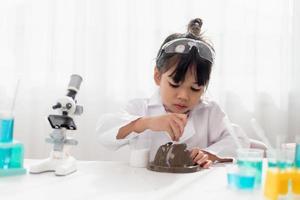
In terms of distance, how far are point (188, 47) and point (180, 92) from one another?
139mm

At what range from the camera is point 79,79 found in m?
1.08

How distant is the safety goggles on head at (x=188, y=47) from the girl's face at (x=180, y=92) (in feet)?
0.17

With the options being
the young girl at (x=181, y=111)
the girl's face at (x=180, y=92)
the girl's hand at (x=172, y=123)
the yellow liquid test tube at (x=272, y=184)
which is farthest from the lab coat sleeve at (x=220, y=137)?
the yellow liquid test tube at (x=272, y=184)

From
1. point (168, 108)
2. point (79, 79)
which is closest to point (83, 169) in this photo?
point (79, 79)

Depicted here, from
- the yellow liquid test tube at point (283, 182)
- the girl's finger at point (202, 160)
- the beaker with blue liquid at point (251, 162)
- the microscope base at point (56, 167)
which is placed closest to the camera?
the yellow liquid test tube at point (283, 182)

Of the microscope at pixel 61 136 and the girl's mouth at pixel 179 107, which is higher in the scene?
the girl's mouth at pixel 179 107

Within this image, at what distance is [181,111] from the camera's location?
132cm

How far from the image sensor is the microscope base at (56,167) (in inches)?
37.9

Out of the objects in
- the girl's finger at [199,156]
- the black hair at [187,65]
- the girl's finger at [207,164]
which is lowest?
the girl's finger at [207,164]

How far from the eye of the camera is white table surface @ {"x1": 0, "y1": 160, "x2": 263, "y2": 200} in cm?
77

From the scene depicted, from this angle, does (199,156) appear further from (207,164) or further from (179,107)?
(179,107)

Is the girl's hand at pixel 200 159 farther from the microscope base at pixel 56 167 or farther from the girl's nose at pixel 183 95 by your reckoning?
the microscope base at pixel 56 167

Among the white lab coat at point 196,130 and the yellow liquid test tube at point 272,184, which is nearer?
the yellow liquid test tube at point 272,184

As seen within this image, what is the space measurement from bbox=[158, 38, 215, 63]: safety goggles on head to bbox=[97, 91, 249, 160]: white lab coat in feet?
0.67
